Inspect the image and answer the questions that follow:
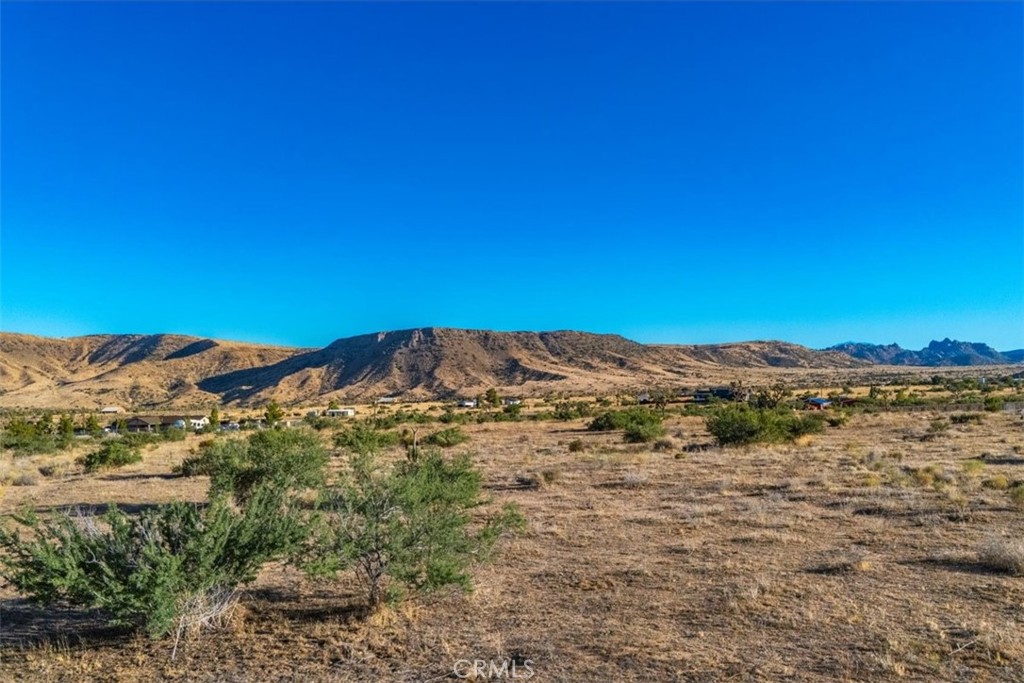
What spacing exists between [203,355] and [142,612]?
174 m

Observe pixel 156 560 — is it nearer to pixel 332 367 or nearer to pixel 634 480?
pixel 634 480

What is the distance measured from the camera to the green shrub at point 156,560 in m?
7.26

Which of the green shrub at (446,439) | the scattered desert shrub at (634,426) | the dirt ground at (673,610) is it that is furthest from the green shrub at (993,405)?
the green shrub at (446,439)

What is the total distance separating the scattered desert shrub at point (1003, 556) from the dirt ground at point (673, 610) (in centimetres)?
7

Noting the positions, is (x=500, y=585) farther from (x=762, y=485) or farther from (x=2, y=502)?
(x=2, y=502)

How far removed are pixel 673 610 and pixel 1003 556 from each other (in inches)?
221

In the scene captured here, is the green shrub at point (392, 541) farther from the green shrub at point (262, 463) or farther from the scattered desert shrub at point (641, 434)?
the scattered desert shrub at point (641, 434)

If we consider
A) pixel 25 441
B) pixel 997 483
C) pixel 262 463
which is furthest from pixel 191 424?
pixel 997 483

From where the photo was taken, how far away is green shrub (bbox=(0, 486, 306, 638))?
726 cm

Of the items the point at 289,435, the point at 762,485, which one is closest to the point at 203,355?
the point at 289,435

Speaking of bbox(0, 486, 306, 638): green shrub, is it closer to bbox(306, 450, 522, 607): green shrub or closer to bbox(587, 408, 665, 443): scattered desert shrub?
bbox(306, 450, 522, 607): green shrub

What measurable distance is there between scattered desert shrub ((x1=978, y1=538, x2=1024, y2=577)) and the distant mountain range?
4131 inches

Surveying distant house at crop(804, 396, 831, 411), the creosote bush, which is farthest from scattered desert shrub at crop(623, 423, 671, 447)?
distant house at crop(804, 396, 831, 411)

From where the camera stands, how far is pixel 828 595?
9156 mm
